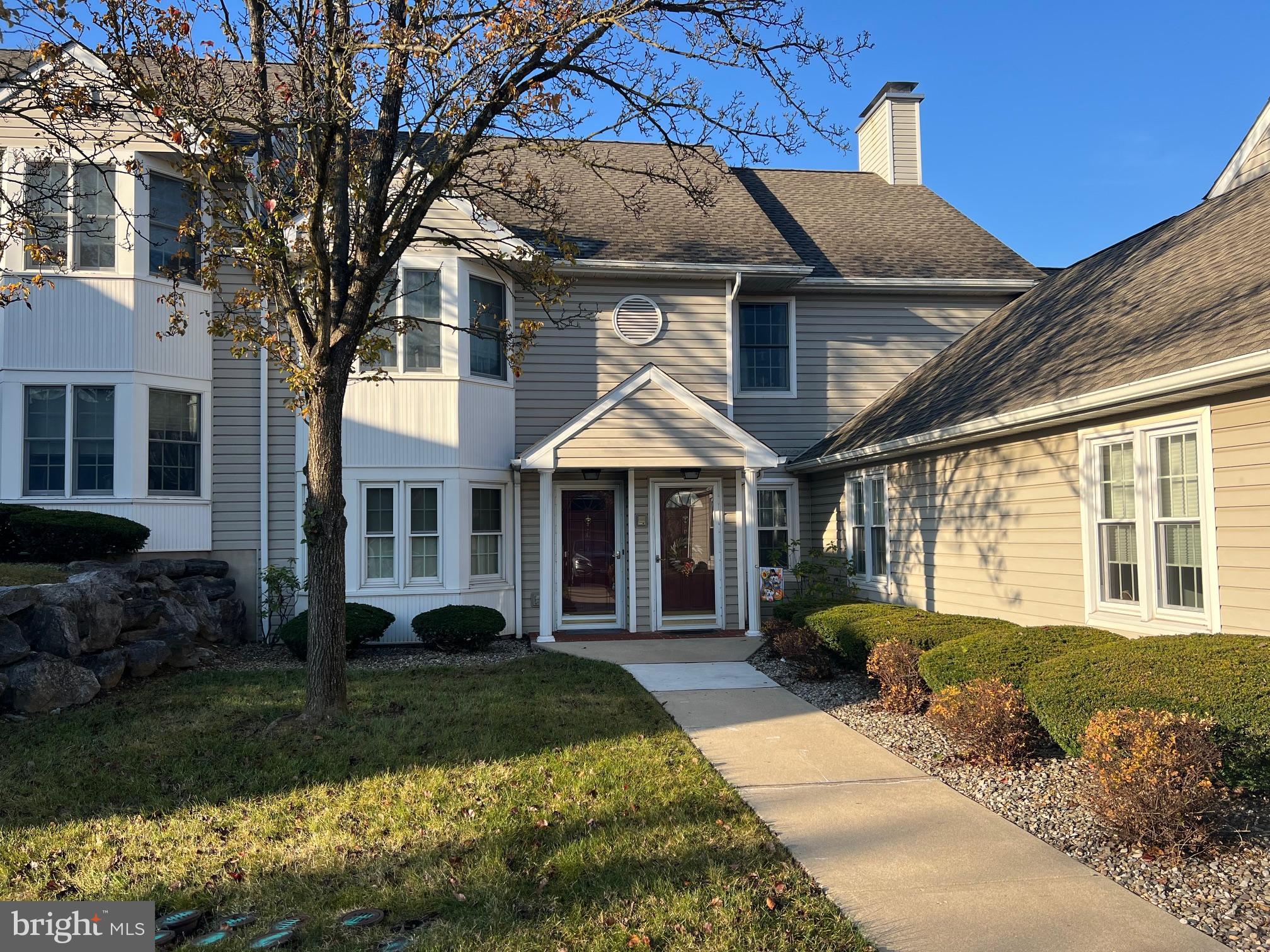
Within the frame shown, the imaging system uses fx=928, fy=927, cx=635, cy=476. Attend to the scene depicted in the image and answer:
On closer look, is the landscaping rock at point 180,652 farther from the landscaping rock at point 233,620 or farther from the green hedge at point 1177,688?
the green hedge at point 1177,688

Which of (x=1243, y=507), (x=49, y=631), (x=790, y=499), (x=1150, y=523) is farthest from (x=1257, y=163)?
(x=49, y=631)

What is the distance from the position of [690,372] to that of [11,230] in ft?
29.8

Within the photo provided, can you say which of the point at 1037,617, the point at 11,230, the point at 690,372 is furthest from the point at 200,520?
the point at 1037,617

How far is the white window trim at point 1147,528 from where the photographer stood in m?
7.01

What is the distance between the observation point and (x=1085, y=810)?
5.49 m

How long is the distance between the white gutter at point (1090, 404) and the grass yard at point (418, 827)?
4.32m

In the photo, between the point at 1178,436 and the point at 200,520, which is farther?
the point at 200,520

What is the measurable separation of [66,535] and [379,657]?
3.81 m

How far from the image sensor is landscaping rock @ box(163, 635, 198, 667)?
997cm

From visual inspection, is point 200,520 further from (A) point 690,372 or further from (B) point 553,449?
(A) point 690,372

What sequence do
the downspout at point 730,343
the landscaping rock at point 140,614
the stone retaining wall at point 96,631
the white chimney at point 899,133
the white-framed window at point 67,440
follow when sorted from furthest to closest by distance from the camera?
1. the white chimney at point 899,133
2. the downspout at point 730,343
3. the white-framed window at point 67,440
4. the landscaping rock at point 140,614
5. the stone retaining wall at point 96,631

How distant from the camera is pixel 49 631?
8.25 metres

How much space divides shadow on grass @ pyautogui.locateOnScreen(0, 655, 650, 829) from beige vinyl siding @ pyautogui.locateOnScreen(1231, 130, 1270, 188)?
9494 mm

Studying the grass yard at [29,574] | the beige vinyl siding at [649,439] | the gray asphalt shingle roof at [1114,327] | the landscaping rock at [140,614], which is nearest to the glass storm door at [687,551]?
the beige vinyl siding at [649,439]
